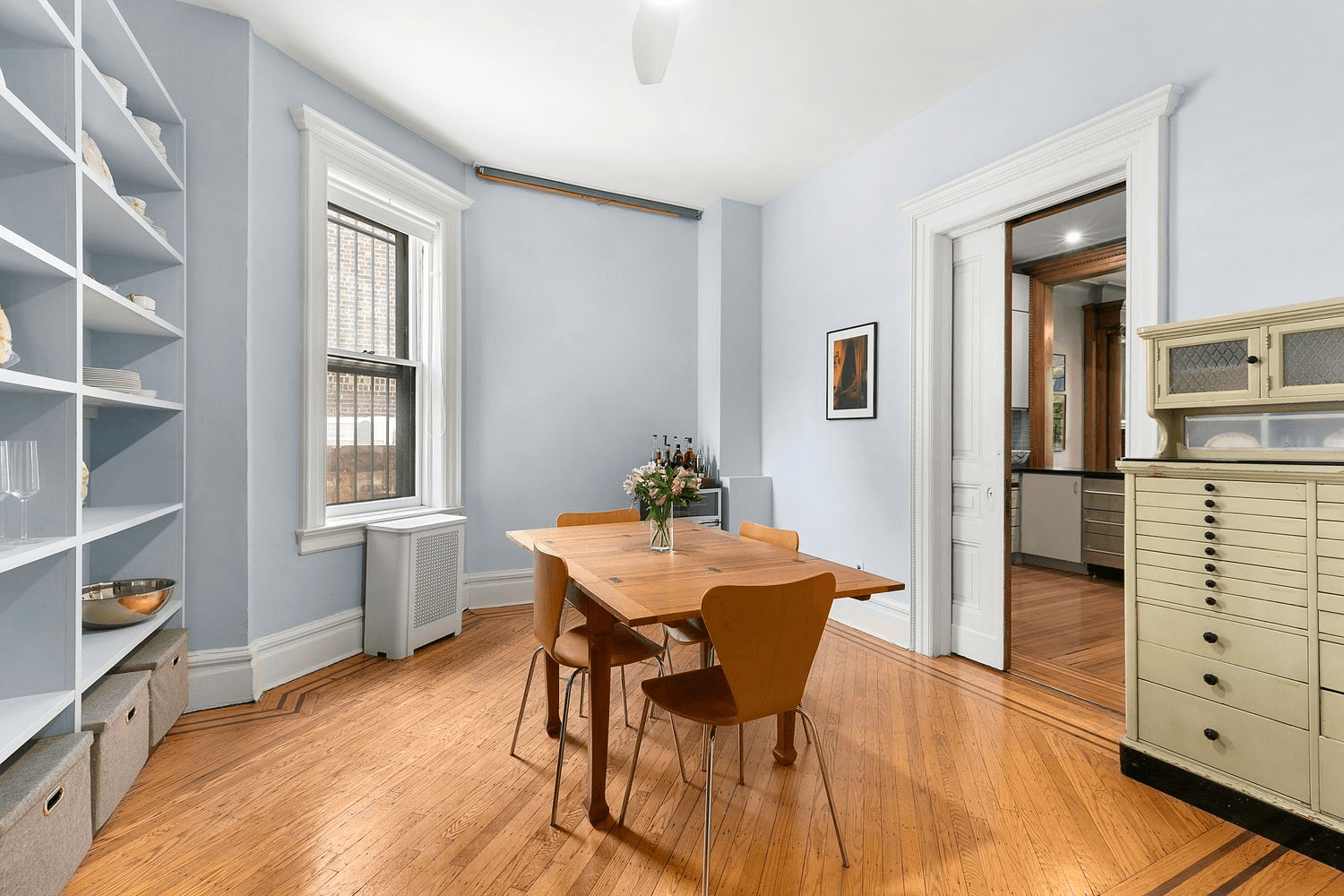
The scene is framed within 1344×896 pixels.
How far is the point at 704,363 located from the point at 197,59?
3.62 meters

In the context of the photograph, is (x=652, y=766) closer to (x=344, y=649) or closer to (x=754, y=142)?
(x=344, y=649)

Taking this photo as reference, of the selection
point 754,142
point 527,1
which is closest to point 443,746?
point 527,1

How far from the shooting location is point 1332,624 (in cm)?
184

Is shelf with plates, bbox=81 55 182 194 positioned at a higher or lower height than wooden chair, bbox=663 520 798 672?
higher

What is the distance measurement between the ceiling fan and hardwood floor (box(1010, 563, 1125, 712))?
3463mm

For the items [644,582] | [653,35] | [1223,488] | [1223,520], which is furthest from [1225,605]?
[653,35]

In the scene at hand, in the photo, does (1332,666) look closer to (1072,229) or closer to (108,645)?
(108,645)

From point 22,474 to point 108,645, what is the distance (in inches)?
32.6

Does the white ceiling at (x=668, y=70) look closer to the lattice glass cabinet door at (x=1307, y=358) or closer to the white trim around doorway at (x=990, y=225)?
the white trim around doorway at (x=990, y=225)

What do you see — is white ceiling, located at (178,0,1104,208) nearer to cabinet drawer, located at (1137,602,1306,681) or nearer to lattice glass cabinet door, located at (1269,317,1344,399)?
lattice glass cabinet door, located at (1269,317,1344,399)

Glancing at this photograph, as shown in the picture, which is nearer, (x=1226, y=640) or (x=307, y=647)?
(x=1226, y=640)

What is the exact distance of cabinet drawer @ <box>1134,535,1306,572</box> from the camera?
6.33 ft

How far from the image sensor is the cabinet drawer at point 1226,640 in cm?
→ 193

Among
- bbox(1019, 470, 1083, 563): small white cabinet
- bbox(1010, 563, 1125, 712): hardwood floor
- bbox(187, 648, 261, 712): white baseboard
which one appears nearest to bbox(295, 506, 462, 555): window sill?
bbox(187, 648, 261, 712): white baseboard
